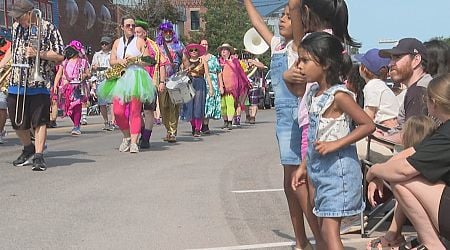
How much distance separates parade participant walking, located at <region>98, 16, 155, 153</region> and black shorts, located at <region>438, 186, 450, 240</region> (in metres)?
7.10

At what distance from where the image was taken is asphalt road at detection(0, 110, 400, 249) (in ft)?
19.0

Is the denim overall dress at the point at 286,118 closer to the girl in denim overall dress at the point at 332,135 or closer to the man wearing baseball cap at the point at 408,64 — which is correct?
the girl in denim overall dress at the point at 332,135

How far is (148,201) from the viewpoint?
730 cm

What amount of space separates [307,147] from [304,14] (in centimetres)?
85

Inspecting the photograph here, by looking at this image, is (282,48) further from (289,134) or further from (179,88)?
(179,88)

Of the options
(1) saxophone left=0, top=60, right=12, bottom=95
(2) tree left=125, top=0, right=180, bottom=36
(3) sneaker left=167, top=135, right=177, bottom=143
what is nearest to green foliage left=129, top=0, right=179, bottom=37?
(2) tree left=125, top=0, right=180, bottom=36

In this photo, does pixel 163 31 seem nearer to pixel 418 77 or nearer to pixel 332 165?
pixel 418 77

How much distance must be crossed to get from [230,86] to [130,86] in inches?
252

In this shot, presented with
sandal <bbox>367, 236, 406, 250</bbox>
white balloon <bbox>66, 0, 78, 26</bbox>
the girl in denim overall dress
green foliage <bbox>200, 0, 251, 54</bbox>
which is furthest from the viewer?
green foliage <bbox>200, 0, 251, 54</bbox>

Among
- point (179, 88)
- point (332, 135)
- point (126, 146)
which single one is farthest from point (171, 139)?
point (332, 135)

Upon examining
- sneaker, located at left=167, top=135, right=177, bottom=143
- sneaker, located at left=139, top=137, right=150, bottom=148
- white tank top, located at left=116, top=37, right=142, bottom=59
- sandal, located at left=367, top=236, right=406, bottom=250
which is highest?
white tank top, located at left=116, top=37, right=142, bottom=59

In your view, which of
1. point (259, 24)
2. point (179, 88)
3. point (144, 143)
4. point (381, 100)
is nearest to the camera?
point (259, 24)

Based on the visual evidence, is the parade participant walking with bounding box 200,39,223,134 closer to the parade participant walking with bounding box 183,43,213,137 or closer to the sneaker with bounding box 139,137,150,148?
the parade participant walking with bounding box 183,43,213,137

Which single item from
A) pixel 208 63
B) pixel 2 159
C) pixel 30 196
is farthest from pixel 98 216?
pixel 208 63
